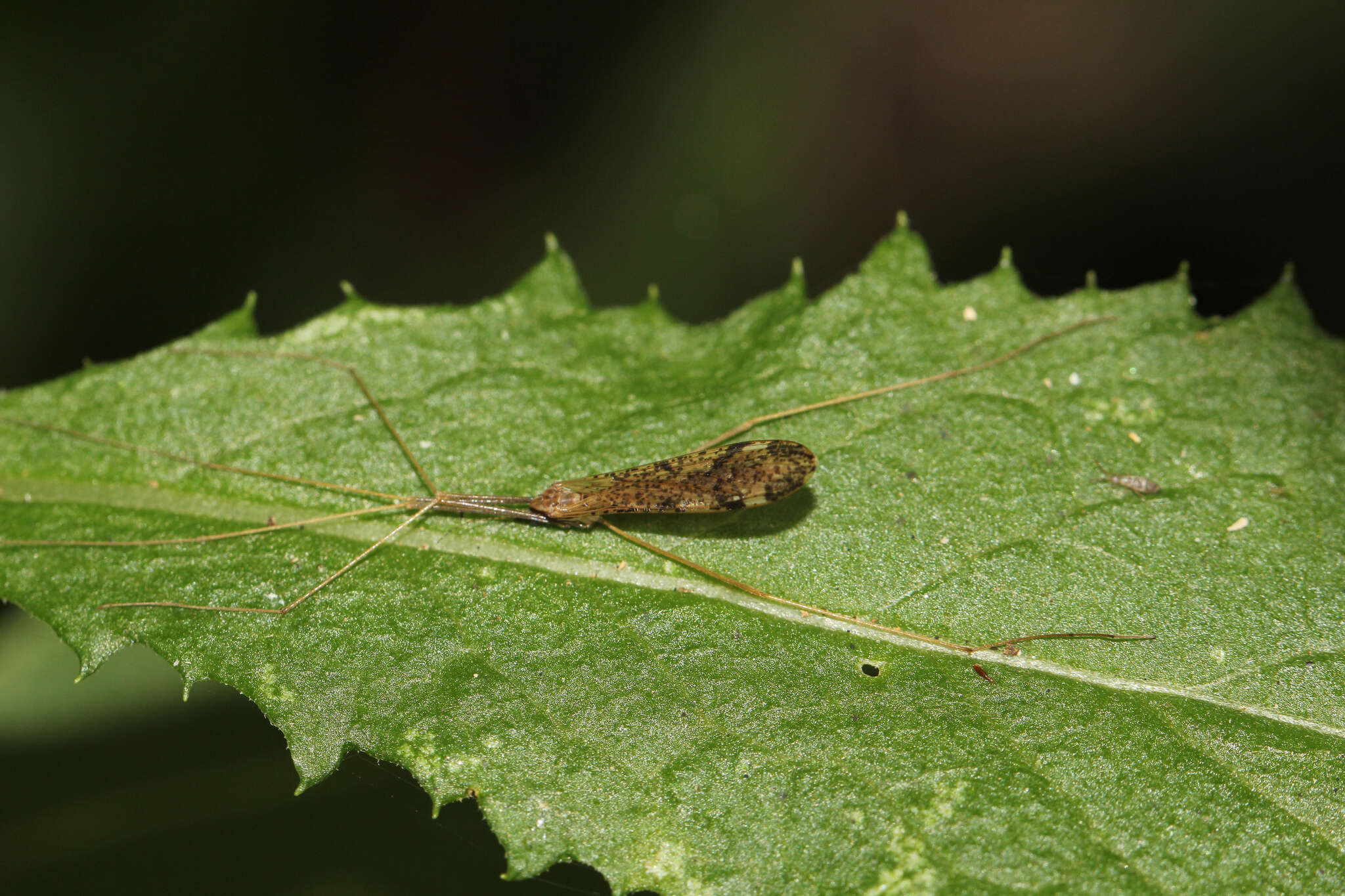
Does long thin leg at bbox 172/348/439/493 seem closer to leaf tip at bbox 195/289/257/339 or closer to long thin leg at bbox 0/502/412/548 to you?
leaf tip at bbox 195/289/257/339

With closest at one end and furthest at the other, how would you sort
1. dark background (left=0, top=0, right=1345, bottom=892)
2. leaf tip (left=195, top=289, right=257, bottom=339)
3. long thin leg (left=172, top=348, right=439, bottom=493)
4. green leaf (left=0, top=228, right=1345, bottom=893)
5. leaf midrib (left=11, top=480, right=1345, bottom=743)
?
1. green leaf (left=0, top=228, right=1345, bottom=893)
2. leaf midrib (left=11, top=480, right=1345, bottom=743)
3. long thin leg (left=172, top=348, right=439, bottom=493)
4. leaf tip (left=195, top=289, right=257, bottom=339)
5. dark background (left=0, top=0, right=1345, bottom=892)

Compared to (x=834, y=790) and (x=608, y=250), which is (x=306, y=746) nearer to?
(x=834, y=790)

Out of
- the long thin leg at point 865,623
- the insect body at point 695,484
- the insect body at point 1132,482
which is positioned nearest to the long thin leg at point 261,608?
the insect body at point 695,484

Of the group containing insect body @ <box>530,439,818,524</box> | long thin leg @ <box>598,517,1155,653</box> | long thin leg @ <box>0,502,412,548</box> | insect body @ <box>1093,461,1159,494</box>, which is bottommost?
long thin leg @ <box>598,517,1155,653</box>

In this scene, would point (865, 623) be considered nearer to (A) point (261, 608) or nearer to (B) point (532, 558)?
(B) point (532, 558)

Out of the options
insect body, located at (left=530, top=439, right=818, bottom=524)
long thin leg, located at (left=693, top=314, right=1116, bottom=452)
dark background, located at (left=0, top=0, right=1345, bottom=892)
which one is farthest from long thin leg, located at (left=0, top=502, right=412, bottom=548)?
long thin leg, located at (left=693, top=314, right=1116, bottom=452)

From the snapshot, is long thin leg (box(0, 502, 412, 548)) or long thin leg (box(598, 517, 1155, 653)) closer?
long thin leg (box(598, 517, 1155, 653))
